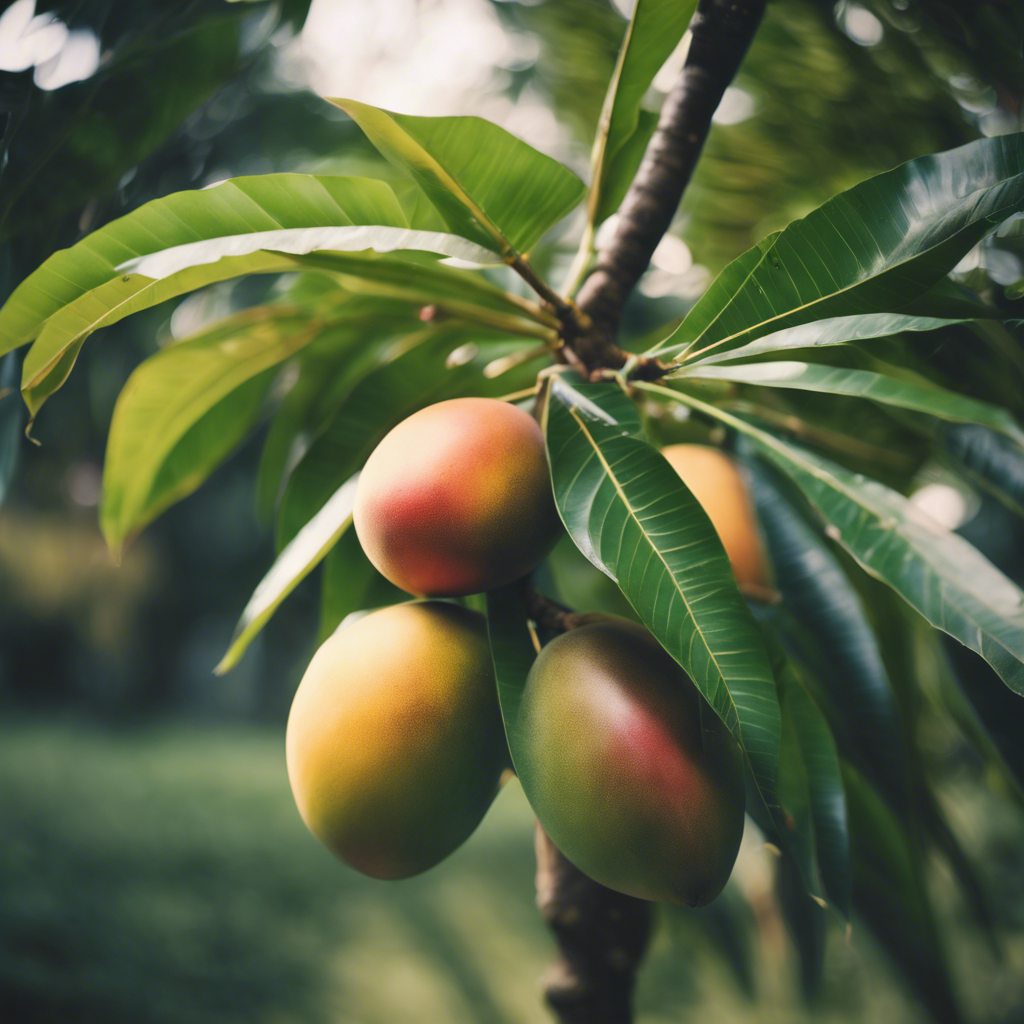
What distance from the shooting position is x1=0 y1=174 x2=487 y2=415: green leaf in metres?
0.30

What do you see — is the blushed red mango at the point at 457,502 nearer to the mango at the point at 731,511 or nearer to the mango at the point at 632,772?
the mango at the point at 632,772

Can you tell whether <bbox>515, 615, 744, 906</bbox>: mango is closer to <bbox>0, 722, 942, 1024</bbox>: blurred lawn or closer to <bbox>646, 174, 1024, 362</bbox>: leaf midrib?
<bbox>646, 174, 1024, 362</bbox>: leaf midrib

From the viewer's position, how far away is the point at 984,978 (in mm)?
979

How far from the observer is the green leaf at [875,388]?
212mm

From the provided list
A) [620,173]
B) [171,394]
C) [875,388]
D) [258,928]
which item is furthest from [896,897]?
[258,928]

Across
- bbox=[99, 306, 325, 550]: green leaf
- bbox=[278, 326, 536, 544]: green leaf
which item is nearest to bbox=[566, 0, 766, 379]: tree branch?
bbox=[278, 326, 536, 544]: green leaf

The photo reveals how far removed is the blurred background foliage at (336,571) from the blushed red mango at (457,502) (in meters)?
0.14

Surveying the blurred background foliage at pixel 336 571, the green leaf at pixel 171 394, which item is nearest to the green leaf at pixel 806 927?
the blurred background foliage at pixel 336 571

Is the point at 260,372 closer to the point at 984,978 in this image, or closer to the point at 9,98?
the point at 9,98

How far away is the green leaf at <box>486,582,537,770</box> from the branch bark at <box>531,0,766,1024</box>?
19 mm

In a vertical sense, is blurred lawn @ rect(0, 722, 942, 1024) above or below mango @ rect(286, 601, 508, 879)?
below

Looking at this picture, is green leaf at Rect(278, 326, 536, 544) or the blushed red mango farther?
green leaf at Rect(278, 326, 536, 544)

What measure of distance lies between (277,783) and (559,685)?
2416mm

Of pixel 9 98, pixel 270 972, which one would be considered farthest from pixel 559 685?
pixel 270 972
